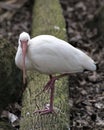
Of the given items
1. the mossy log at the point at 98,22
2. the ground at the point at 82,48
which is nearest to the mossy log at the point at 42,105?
the ground at the point at 82,48

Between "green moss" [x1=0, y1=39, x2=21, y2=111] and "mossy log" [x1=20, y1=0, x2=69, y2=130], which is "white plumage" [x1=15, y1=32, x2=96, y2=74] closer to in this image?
"green moss" [x1=0, y1=39, x2=21, y2=111]

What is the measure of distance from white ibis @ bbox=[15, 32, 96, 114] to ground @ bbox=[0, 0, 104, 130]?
100cm

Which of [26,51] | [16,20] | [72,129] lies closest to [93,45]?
[16,20]

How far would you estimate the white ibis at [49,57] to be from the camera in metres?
4.70

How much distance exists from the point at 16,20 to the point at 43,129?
482 cm

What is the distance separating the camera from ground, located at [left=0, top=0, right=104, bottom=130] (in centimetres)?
581

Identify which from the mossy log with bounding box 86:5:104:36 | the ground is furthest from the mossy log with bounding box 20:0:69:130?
the mossy log with bounding box 86:5:104:36

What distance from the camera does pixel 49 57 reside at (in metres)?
4.72

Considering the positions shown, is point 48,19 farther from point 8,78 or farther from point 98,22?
point 8,78

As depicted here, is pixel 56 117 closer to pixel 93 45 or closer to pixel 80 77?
pixel 80 77

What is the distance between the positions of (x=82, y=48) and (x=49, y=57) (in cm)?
334

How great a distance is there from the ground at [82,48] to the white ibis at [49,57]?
1.00m

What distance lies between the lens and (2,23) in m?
8.90

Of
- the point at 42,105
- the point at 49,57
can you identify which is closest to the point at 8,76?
the point at 42,105
